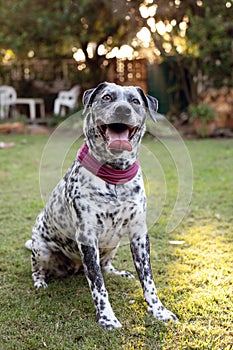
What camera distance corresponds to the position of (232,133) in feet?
37.5

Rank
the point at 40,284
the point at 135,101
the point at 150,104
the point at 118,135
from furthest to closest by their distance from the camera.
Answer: the point at 40,284
the point at 150,104
the point at 135,101
the point at 118,135

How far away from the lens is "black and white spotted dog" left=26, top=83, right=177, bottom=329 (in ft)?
9.13

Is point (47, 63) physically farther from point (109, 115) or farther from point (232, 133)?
point (109, 115)

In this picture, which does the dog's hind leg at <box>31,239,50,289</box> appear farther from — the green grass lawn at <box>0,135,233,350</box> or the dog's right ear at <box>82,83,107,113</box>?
the dog's right ear at <box>82,83,107,113</box>

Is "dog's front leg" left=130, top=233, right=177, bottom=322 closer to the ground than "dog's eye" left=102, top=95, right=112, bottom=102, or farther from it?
closer to the ground

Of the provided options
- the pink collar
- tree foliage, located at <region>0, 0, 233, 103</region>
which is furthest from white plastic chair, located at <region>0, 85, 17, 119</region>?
the pink collar

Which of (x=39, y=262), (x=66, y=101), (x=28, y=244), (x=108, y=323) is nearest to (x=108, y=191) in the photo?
(x=108, y=323)

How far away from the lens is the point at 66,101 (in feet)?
46.4

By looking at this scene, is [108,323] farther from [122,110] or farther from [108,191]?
Answer: [122,110]

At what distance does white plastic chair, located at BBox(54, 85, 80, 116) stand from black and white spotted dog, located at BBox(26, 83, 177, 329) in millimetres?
11242

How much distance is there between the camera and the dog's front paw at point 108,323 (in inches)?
110

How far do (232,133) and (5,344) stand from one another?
9.68m

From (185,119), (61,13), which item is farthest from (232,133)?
(61,13)

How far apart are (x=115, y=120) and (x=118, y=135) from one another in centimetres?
12
